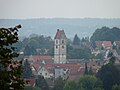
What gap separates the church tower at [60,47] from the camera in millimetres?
71812

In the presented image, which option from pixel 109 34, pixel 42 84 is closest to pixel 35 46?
pixel 109 34

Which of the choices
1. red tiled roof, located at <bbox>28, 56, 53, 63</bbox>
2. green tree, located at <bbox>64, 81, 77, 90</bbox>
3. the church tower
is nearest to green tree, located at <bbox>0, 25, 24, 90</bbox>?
green tree, located at <bbox>64, 81, 77, 90</bbox>

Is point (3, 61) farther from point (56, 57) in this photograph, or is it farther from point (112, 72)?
point (56, 57)

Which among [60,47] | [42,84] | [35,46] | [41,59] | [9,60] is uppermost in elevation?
[9,60]

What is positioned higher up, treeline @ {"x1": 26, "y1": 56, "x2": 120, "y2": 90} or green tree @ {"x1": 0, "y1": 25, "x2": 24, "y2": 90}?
green tree @ {"x1": 0, "y1": 25, "x2": 24, "y2": 90}

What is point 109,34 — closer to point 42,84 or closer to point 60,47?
point 60,47

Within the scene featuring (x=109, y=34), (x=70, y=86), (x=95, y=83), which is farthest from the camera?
(x=109, y=34)

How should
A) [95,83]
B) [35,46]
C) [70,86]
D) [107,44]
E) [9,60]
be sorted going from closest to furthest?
[9,60]
[95,83]
[70,86]
[35,46]
[107,44]

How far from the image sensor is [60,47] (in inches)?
2827

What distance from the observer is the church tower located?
236ft

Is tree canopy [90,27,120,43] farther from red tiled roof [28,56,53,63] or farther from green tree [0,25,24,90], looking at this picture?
green tree [0,25,24,90]

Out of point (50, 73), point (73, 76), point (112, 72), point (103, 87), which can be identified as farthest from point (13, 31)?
point (50, 73)

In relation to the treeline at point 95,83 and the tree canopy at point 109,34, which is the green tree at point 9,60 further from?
the tree canopy at point 109,34

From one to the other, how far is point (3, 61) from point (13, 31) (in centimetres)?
51
